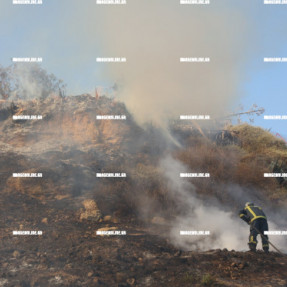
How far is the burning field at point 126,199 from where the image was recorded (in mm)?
6027

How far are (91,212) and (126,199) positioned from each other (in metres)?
1.43

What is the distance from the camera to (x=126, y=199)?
10.2 metres

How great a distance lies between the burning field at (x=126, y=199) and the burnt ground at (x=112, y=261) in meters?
0.02

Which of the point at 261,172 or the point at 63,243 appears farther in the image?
the point at 261,172

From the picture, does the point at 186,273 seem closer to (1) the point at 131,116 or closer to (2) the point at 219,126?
(1) the point at 131,116

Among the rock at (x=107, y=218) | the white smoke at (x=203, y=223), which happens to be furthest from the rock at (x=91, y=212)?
the white smoke at (x=203, y=223)

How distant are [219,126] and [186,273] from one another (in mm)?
13638

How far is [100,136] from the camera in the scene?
13.9 metres

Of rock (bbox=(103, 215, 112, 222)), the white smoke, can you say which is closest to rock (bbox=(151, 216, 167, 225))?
the white smoke

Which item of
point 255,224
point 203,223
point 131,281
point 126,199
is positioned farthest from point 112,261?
point 203,223

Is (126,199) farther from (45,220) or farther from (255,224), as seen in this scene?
(255,224)

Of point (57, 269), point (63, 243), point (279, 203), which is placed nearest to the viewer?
point (57, 269)

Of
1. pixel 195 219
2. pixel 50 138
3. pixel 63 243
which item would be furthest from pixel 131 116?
pixel 63 243

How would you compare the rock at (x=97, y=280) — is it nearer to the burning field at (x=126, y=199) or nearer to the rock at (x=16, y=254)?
the burning field at (x=126, y=199)
